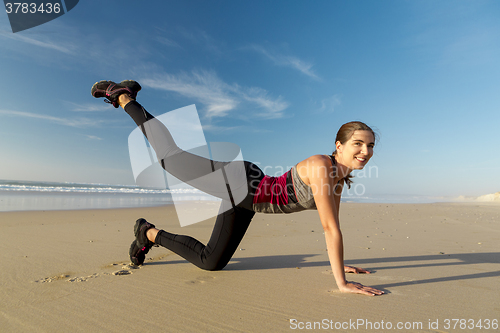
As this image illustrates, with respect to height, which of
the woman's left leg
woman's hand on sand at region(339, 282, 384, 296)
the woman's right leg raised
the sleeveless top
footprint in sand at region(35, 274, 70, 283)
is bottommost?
woman's hand on sand at region(339, 282, 384, 296)

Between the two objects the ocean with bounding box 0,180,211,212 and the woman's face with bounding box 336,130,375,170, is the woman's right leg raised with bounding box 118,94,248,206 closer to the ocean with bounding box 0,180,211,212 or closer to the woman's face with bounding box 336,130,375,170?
the woman's face with bounding box 336,130,375,170

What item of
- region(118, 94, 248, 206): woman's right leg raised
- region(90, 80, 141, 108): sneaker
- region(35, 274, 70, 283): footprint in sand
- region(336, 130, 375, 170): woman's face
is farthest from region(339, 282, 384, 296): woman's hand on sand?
region(90, 80, 141, 108): sneaker

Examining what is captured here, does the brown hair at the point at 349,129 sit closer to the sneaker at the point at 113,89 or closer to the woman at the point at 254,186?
the woman at the point at 254,186

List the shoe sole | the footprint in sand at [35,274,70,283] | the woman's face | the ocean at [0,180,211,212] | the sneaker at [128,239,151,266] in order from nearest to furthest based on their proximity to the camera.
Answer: the footprint in sand at [35,274,70,283]
the woman's face
the sneaker at [128,239,151,266]
the shoe sole
the ocean at [0,180,211,212]

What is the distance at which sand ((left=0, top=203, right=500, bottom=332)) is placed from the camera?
1774 mm

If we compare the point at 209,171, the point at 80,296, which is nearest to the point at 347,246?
the point at 209,171

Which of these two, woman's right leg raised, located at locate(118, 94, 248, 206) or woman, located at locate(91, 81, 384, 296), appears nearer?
woman, located at locate(91, 81, 384, 296)

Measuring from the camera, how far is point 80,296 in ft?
7.00

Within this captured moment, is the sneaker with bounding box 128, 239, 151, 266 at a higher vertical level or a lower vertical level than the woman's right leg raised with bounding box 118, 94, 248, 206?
lower

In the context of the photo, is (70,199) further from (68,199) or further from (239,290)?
(239,290)

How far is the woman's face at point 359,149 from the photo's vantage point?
257 centimetres

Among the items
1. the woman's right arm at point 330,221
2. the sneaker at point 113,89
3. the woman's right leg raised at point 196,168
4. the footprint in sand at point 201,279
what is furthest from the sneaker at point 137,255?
the woman's right arm at point 330,221

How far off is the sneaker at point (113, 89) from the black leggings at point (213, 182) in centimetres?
27

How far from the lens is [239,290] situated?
7.88 feet
